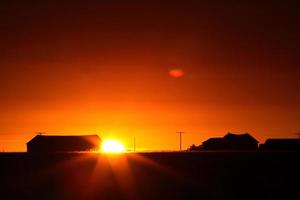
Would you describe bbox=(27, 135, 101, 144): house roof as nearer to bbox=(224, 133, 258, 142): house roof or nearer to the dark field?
bbox=(224, 133, 258, 142): house roof

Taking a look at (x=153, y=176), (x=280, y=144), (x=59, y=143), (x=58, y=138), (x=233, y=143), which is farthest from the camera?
(x=58, y=138)

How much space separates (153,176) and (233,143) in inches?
2348

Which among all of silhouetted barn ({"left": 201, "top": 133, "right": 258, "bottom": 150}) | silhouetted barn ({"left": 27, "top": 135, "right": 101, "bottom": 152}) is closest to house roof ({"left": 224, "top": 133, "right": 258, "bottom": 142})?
silhouetted barn ({"left": 201, "top": 133, "right": 258, "bottom": 150})

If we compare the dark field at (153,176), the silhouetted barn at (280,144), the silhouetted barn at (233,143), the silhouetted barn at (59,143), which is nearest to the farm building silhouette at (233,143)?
the silhouetted barn at (233,143)

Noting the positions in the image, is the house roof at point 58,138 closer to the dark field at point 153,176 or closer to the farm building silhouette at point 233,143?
the farm building silhouette at point 233,143

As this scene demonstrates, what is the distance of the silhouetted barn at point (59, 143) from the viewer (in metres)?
108

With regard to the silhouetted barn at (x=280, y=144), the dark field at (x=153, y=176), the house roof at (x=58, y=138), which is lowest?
the dark field at (x=153, y=176)

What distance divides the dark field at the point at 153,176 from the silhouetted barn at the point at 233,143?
Result: 145 feet

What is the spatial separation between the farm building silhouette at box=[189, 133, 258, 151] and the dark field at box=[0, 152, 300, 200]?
1741 inches

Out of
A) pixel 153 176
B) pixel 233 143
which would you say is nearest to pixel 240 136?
pixel 233 143

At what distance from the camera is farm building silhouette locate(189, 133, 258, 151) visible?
3986 inches

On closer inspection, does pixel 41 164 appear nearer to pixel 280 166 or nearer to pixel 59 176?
pixel 59 176

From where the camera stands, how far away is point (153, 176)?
145 feet

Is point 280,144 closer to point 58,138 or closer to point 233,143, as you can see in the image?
point 233,143
